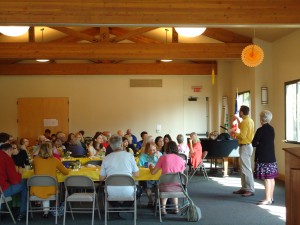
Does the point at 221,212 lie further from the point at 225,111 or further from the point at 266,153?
the point at 225,111

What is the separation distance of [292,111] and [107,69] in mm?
6539

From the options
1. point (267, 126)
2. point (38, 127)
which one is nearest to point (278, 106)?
point (267, 126)

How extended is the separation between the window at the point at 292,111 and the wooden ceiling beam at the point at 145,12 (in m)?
2.69

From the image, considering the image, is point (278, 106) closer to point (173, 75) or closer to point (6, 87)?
point (173, 75)

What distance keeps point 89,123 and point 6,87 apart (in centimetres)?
282

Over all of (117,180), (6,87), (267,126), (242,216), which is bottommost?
(242,216)

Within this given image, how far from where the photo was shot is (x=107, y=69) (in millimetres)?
14492

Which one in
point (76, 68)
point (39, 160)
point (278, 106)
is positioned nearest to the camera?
point (39, 160)

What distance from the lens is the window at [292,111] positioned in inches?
368

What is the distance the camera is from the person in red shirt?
611cm

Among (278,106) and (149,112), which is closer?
(278,106)

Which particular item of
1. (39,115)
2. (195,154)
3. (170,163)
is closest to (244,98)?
(195,154)

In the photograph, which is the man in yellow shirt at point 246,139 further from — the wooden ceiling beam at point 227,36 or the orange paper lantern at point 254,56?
the wooden ceiling beam at point 227,36

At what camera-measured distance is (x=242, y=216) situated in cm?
662
